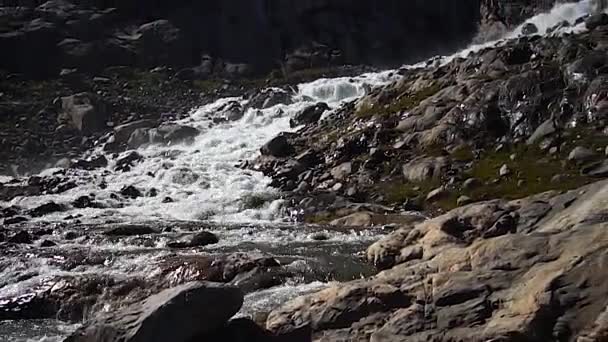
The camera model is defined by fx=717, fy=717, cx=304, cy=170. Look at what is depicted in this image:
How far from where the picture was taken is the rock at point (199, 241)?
42.8 m

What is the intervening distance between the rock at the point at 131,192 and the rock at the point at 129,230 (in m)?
18.4

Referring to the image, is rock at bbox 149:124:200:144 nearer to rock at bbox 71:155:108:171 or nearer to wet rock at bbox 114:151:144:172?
wet rock at bbox 114:151:144:172

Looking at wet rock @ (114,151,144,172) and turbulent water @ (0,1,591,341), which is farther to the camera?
wet rock @ (114,151,144,172)

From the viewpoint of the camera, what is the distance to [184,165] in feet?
249

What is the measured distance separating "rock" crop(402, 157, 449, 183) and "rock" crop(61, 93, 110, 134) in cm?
5560

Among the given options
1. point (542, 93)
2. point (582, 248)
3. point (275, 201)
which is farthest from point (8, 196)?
point (582, 248)

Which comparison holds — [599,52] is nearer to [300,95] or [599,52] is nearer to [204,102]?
[300,95]

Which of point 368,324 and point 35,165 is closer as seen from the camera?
point 368,324

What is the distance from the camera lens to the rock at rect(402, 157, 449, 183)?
5832 cm

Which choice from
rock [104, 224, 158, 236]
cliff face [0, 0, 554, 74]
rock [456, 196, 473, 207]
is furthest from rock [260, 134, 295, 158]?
cliff face [0, 0, 554, 74]

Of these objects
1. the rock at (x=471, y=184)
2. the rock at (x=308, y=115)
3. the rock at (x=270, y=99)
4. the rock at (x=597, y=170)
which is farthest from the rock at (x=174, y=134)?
the rock at (x=597, y=170)

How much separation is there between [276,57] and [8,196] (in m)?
70.0

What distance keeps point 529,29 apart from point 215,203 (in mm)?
77600

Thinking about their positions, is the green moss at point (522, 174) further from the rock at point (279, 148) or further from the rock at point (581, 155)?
the rock at point (279, 148)
